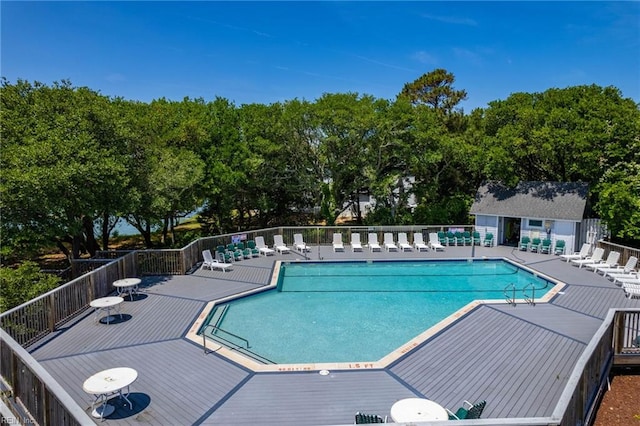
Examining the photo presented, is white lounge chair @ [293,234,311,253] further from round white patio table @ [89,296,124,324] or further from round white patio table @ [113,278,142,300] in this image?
round white patio table @ [89,296,124,324]

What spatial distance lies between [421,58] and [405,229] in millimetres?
16452

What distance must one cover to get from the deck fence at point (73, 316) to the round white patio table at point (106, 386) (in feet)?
2.89

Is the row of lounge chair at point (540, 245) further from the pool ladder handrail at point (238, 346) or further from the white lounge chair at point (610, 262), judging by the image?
the pool ladder handrail at point (238, 346)

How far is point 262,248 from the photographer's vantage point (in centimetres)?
1889

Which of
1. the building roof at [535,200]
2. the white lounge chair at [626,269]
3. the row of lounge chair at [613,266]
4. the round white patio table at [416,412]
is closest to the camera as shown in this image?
the round white patio table at [416,412]

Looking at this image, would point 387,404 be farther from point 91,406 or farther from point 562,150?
point 562,150

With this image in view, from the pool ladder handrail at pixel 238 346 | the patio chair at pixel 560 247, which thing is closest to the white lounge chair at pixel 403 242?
the patio chair at pixel 560 247

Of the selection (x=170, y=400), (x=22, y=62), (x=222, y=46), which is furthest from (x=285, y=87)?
(x=170, y=400)

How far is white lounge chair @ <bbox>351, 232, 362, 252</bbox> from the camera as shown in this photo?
65.1ft

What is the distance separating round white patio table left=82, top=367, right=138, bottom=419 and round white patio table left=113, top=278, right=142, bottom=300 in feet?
18.0

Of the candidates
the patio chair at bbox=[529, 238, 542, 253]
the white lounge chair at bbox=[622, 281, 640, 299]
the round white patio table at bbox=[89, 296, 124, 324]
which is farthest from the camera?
the patio chair at bbox=[529, 238, 542, 253]

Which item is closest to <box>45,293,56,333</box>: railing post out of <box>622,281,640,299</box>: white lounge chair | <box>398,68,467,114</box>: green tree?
<box>622,281,640,299</box>: white lounge chair

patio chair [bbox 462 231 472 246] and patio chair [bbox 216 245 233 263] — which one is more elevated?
patio chair [bbox 462 231 472 246]

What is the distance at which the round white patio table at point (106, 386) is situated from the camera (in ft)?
20.6
